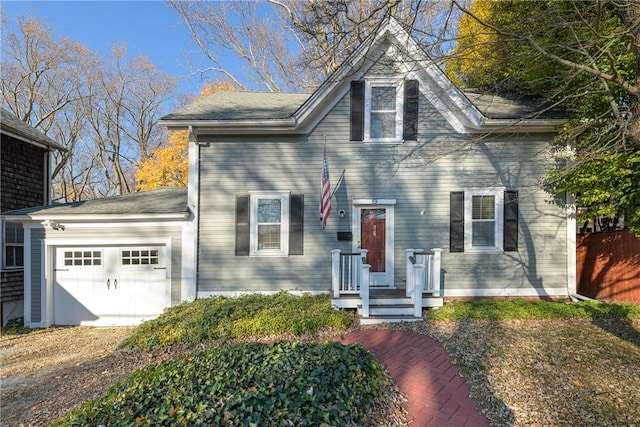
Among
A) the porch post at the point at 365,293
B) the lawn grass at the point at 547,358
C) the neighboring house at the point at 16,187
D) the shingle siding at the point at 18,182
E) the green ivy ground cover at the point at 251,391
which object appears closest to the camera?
the green ivy ground cover at the point at 251,391

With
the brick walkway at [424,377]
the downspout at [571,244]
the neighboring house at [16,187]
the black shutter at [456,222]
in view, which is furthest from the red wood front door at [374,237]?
the neighboring house at [16,187]

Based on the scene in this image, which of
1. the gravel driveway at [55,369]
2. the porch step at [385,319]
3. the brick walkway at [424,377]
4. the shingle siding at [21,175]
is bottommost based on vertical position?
the gravel driveway at [55,369]

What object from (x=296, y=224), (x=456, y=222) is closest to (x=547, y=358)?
(x=456, y=222)

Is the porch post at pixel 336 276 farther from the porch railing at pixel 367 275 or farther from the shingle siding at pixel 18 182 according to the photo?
the shingle siding at pixel 18 182

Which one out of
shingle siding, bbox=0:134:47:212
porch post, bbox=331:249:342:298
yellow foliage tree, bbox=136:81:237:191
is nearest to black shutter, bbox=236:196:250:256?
porch post, bbox=331:249:342:298

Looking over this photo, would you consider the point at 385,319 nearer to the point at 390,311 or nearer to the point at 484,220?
the point at 390,311

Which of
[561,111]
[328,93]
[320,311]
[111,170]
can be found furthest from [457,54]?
[111,170]

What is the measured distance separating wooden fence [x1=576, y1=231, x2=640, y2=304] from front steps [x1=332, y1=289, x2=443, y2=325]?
4479 millimetres

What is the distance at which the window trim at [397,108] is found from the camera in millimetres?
7602

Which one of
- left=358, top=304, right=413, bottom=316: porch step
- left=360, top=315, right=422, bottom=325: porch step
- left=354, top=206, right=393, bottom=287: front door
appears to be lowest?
left=360, top=315, right=422, bottom=325: porch step

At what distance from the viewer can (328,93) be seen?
738 centimetres

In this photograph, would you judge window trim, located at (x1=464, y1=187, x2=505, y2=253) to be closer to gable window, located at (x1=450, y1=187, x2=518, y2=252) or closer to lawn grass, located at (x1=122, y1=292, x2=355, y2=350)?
gable window, located at (x1=450, y1=187, x2=518, y2=252)

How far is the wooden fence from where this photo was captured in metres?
7.12

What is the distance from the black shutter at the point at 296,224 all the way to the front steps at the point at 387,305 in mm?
1606
